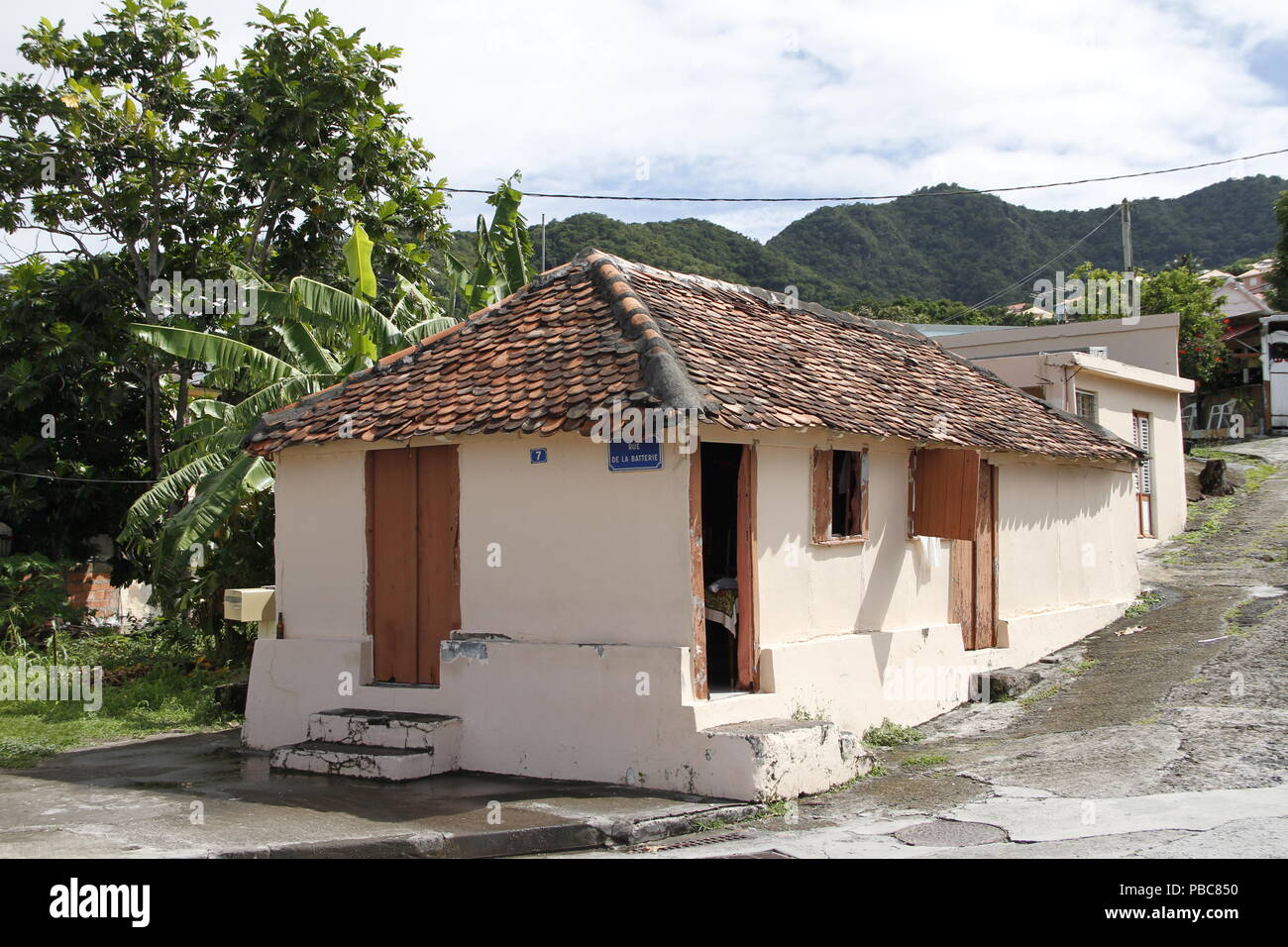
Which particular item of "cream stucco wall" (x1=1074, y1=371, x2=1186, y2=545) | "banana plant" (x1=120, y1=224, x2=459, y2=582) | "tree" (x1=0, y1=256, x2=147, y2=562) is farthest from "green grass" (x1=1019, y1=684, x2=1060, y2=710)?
"tree" (x1=0, y1=256, x2=147, y2=562)

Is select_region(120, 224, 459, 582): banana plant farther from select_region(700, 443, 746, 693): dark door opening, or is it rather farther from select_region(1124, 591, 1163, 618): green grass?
select_region(1124, 591, 1163, 618): green grass

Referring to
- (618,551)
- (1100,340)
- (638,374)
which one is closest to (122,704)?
(618,551)

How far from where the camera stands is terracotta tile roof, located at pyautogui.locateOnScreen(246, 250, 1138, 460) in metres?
8.86

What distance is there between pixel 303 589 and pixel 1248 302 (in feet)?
125

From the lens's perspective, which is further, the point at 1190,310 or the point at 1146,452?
the point at 1190,310

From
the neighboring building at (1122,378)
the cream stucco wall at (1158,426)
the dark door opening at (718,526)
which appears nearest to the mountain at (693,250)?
the neighboring building at (1122,378)

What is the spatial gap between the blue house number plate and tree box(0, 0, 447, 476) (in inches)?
388

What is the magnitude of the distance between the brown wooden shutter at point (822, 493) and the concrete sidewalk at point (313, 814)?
9.24 ft

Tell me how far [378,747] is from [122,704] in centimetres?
507

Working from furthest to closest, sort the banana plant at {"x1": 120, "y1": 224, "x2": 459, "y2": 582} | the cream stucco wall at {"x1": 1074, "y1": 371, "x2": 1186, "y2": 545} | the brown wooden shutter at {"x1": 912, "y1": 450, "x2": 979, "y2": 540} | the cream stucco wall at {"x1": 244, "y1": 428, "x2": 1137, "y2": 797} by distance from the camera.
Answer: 1. the cream stucco wall at {"x1": 1074, "y1": 371, "x2": 1186, "y2": 545}
2. the banana plant at {"x1": 120, "y1": 224, "x2": 459, "y2": 582}
3. the brown wooden shutter at {"x1": 912, "y1": 450, "x2": 979, "y2": 540}
4. the cream stucco wall at {"x1": 244, "y1": 428, "x2": 1137, "y2": 797}

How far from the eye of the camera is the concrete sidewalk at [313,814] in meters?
7.04

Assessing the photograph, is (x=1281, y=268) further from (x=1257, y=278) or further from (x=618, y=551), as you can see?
(x=618, y=551)

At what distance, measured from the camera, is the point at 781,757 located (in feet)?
26.8
